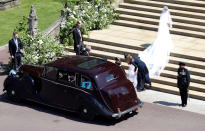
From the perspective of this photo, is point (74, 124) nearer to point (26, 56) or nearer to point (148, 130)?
point (148, 130)

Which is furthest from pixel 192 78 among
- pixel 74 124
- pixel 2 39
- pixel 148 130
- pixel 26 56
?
pixel 2 39

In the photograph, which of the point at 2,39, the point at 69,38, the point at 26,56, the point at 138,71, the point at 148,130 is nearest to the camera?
the point at 148,130

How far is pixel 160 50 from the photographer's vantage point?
20.0m

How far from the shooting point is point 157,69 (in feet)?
63.3

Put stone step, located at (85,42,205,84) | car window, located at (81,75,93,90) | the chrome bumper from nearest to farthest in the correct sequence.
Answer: the chrome bumper
car window, located at (81,75,93,90)
stone step, located at (85,42,205,84)

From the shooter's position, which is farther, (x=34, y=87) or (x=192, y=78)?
(x=192, y=78)

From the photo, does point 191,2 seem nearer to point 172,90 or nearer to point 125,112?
point 172,90

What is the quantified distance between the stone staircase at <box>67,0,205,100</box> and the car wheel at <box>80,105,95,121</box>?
3.81 metres

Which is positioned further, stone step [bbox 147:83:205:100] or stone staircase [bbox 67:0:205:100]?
stone staircase [bbox 67:0:205:100]

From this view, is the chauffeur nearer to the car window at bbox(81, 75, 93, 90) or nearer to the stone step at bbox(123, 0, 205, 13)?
the car window at bbox(81, 75, 93, 90)

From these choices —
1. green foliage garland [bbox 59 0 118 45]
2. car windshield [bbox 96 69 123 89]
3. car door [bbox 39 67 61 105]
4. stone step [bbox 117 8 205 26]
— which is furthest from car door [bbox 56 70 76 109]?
stone step [bbox 117 8 205 26]

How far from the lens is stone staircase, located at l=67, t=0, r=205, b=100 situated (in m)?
18.7

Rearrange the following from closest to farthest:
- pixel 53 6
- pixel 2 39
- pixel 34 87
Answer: pixel 34 87, pixel 2 39, pixel 53 6

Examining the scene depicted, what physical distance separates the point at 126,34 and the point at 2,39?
6.39 metres
